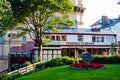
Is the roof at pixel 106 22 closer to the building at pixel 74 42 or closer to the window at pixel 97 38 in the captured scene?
the building at pixel 74 42

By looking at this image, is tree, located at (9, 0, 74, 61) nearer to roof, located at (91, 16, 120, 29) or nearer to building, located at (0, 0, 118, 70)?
building, located at (0, 0, 118, 70)

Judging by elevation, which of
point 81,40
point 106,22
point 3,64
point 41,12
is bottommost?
point 3,64

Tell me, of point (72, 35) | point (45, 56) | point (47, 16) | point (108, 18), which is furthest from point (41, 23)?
point (108, 18)

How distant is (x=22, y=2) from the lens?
44.7 m

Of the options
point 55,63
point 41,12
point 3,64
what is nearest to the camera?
point 55,63

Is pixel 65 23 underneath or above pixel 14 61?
above

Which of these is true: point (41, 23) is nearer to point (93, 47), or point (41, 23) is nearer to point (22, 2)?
point (22, 2)

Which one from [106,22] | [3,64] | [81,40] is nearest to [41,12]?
[3,64]

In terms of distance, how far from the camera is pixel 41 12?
46562mm

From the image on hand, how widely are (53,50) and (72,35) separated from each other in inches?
423

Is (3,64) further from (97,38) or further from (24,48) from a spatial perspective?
(97,38)

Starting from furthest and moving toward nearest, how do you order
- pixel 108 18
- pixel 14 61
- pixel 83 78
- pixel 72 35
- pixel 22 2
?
pixel 108 18 < pixel 72 35 < pixel 14 61 < pixel 22 2 < pixel 83 78

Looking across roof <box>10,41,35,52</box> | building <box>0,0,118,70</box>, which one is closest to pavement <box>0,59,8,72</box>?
building <box>0,0,118,70</box>

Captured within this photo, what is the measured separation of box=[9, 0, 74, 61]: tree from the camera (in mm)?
44438
